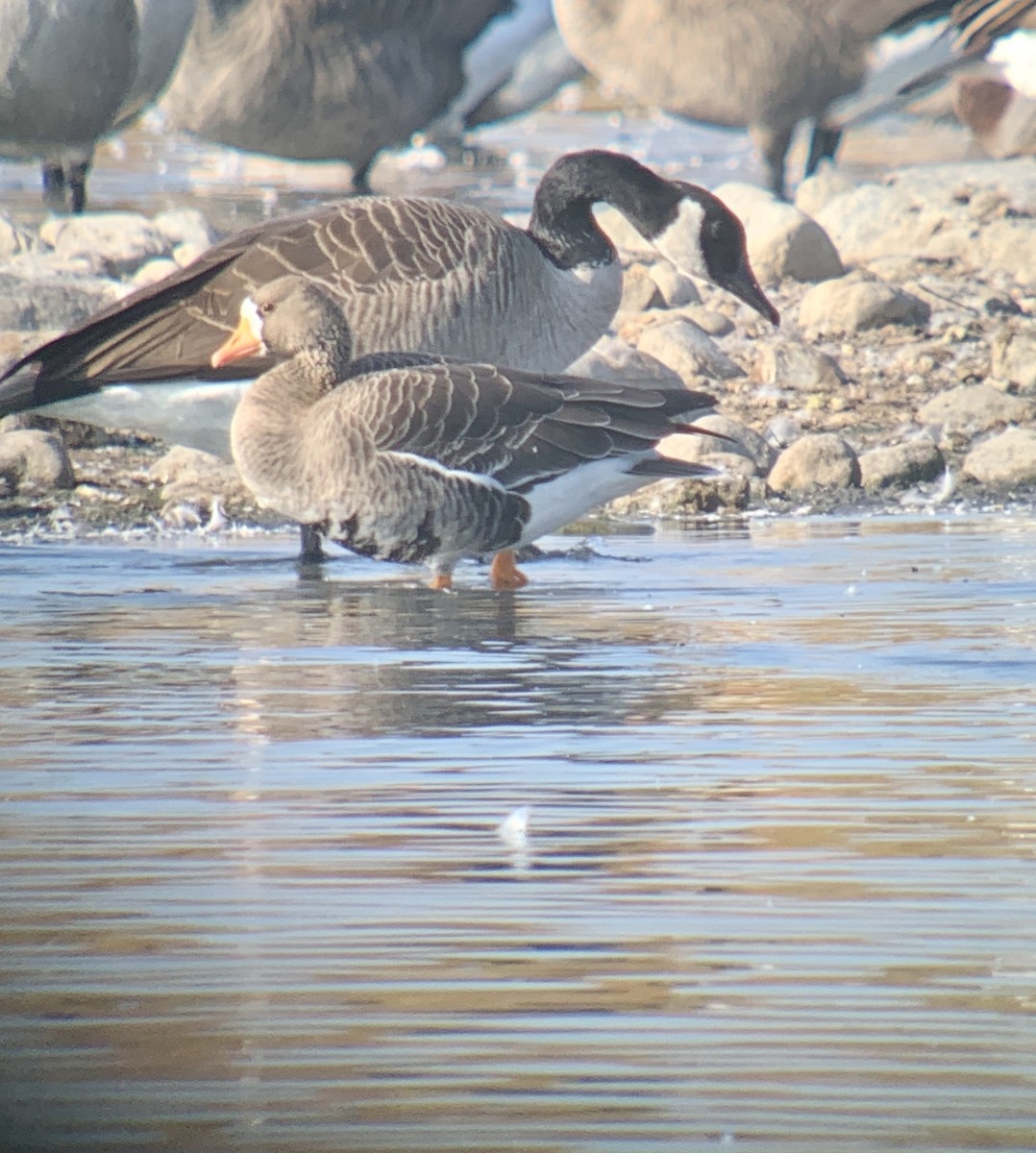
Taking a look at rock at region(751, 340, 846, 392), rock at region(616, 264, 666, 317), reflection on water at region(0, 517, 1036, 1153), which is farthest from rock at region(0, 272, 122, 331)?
reflection on water at region(0, 517, 1036, 1153)

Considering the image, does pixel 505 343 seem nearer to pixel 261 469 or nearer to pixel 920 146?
pixel 261 469

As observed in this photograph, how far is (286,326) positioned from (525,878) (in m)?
4.16

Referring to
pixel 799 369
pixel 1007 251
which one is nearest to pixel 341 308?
pixel 799 369

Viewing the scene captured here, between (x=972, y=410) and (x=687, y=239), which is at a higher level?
→ (x=687, y=239)

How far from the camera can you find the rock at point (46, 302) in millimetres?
10727

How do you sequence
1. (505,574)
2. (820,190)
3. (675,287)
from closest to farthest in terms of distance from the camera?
(505,574) < (675,287) < (820,190)

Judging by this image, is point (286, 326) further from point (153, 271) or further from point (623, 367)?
point (153, 271)

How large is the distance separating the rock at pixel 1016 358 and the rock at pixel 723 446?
5.10ft

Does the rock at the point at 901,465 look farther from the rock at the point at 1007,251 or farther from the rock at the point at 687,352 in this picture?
the rock at the point at 1007,251

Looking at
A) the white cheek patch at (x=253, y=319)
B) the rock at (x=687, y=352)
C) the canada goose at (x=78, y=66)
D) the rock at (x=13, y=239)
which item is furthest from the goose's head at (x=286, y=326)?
the canada goose at (x=78, y=66)

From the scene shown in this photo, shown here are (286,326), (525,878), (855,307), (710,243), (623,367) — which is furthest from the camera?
(855,307)

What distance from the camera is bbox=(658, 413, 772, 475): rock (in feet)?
29.3

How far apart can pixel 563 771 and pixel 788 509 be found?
4.37m

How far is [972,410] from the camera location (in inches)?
382
